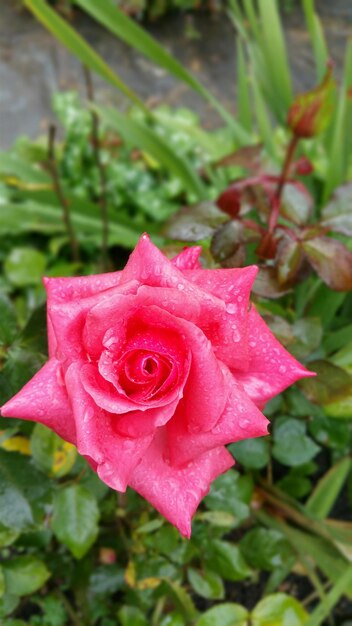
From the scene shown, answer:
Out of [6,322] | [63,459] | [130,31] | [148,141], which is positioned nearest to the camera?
[6,322]

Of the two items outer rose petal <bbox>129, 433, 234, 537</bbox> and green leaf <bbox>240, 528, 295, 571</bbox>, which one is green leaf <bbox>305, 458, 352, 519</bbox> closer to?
green leaf <bbox>240, 528, 295, 571</bbox>

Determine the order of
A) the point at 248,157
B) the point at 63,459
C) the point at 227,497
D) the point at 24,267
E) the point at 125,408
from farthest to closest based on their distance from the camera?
the point at 24,267 < the point at 248,157 < the point at 227,497 < the point at 63,459 < the point at 125,408

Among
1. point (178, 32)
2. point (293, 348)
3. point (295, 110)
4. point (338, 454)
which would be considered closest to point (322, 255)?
point (293, 348)

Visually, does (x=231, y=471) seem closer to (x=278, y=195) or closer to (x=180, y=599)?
(x=180, y=599)

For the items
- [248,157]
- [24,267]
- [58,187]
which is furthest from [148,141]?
[24,267]

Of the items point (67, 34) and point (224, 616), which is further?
point (67, 34)

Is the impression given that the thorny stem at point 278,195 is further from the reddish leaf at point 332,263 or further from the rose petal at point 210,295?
the rose petal at point 210,295
